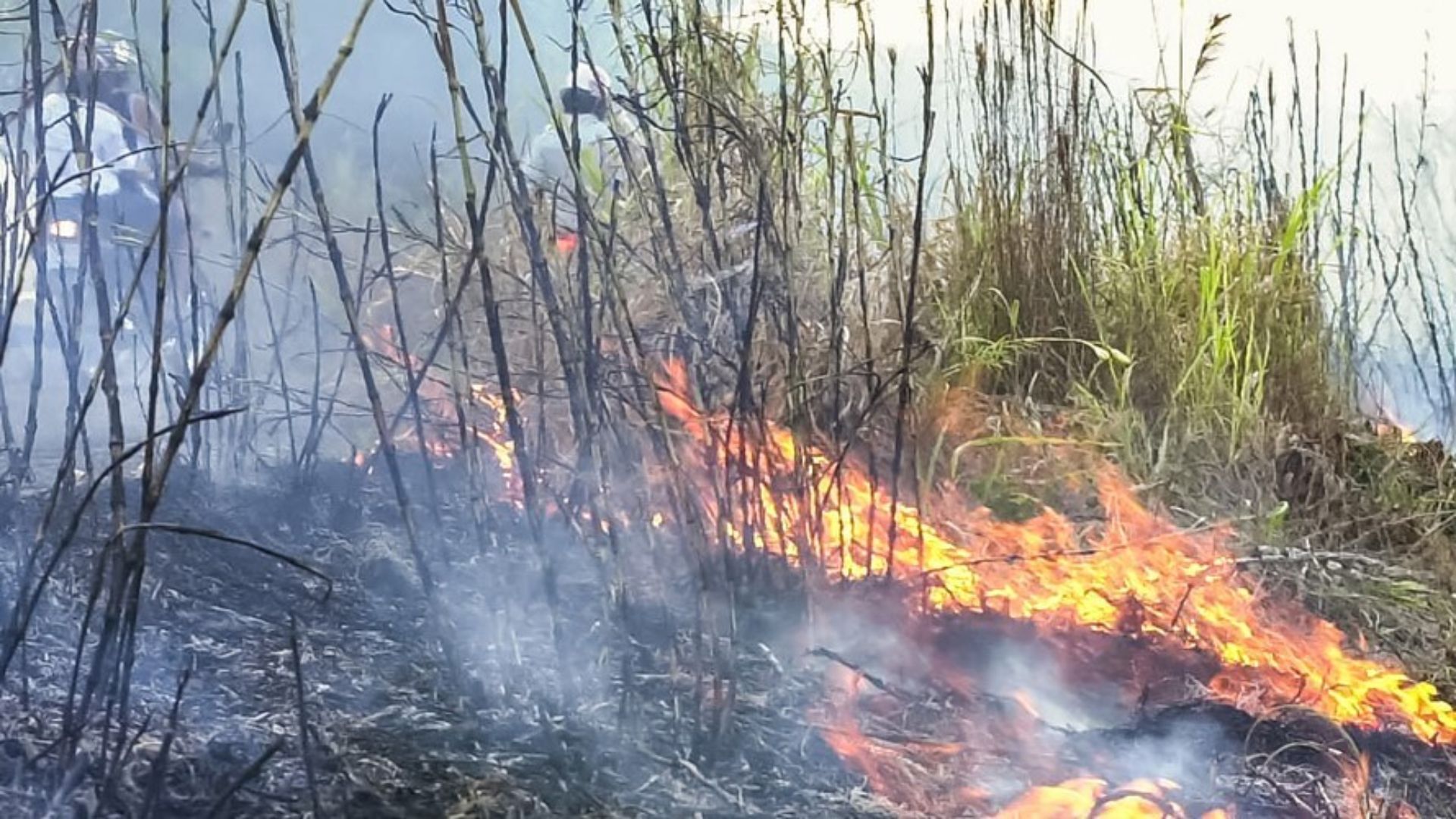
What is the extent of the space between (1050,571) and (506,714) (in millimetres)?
1070

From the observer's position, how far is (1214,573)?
232 centimetres

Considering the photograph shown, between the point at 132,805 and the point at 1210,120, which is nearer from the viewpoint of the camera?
the point at 132,805

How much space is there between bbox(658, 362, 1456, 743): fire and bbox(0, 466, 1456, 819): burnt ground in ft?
0.33

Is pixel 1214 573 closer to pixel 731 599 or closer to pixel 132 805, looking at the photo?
pixel 731 599

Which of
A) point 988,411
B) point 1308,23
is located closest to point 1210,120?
point 1308,23

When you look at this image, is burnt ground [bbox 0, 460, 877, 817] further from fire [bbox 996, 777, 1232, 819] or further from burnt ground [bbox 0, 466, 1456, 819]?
fire [bbox 996, 777, 1232, 819]

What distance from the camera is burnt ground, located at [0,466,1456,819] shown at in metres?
1.29

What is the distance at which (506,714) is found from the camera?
1518 millimetres

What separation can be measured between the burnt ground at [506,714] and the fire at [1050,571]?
0.10 metres

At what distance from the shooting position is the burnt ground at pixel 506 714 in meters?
1.29

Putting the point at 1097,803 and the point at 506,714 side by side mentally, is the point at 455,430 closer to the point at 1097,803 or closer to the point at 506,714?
the point at 506,714

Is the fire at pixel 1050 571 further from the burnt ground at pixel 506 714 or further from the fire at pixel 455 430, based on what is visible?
the fire at pixel 455 430

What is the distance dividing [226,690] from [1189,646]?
1384mm

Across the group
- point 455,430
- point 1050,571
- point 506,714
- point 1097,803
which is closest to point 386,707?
point 506,714
